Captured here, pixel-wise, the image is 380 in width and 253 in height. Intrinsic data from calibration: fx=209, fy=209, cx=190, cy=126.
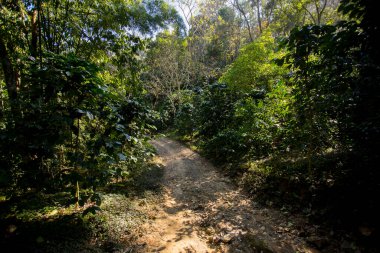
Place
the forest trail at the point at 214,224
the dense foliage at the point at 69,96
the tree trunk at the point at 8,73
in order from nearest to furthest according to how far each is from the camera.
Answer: the dense foliage at the point at 69,96 → the forest trail at the point at 214,224 → the tree trunk at the point at 8,73

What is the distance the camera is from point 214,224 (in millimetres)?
4234

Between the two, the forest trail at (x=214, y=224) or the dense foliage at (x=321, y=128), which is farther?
the forest trail at (x=214, y=224)

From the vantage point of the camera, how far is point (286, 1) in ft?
50.7

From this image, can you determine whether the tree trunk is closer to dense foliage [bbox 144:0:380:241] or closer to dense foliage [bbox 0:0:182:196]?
dense foliage [bbox 0:0:182:196]

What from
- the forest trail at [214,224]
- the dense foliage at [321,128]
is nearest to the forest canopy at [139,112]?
the dense foliage at [321,128]

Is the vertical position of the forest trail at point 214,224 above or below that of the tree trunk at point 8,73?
below

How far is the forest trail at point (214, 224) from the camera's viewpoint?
3.51m

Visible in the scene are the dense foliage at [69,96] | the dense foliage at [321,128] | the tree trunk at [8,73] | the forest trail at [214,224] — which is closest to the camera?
the dense foliage at [69,96]

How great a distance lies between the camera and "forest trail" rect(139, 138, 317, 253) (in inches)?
138

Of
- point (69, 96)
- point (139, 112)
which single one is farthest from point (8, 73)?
point (139, 112)

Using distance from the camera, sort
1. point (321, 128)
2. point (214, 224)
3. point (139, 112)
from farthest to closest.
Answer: point (139, 112) < point (321, 128) < point (214, 224)

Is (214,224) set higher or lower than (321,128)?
lower

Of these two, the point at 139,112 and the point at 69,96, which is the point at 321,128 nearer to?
the point at 139,112

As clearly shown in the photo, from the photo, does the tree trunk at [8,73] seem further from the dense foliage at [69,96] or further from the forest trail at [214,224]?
the forest trail at [214,224]
